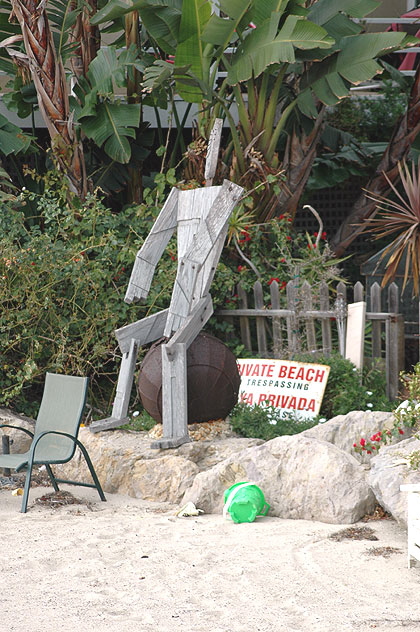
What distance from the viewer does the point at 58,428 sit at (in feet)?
21.1

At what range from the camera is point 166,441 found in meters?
6.45

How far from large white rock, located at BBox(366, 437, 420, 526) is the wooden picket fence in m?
2.73

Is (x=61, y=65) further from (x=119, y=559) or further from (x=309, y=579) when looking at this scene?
(x=309, y=579)

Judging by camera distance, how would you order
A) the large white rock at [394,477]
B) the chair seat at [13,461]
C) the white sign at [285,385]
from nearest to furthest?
the large white rock at [394,477]
the chair seat at [13,461]
the white sign at [285,385]

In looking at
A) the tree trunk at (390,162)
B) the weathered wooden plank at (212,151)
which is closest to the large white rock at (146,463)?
the weathered wooden plank at (212,151)

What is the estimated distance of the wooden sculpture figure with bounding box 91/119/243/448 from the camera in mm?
6520

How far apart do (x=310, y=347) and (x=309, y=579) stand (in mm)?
4278

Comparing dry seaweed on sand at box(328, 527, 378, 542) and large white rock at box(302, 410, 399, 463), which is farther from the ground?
large white rock at box(302, 410, 399, 463)

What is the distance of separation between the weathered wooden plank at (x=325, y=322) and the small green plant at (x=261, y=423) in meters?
1.01

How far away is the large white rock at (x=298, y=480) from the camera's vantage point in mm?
5418

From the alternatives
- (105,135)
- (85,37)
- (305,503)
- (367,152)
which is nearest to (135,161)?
(105,135)

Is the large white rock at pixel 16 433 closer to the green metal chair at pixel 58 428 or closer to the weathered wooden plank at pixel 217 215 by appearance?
the green metal chair at pixel 58 428

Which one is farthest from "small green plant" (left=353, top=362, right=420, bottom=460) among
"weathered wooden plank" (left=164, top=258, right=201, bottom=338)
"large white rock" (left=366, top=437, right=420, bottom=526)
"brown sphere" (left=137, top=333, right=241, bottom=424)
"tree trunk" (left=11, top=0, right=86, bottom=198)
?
"tree trunk" (left=11, top=0, right=86, bottom=198)

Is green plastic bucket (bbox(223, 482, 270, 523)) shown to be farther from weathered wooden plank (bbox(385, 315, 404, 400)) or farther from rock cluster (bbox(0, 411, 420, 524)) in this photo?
weathered wooden plank (bbox(385, 315, 404, 400))
